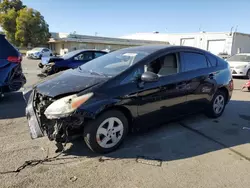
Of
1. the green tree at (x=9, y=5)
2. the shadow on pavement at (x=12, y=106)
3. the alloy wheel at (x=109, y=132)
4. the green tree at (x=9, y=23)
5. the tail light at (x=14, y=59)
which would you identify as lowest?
the shadow on pavement at (x=12, y=106)

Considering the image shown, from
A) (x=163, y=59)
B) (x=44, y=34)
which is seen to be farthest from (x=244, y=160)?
(x=44, y=34)

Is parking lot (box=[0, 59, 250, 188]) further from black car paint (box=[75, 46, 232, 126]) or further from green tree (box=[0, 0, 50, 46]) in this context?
green tree (box=[0, 0, 50, 46])

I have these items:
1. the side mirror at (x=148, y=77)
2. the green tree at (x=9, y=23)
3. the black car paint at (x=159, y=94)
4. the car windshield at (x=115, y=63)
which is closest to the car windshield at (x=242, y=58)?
the black car paint at (x=159, y=94)

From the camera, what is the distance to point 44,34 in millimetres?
37156

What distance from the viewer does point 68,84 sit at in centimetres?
332

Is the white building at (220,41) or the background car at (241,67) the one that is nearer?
the background car at (241,67)

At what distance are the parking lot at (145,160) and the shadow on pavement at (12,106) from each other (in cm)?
48

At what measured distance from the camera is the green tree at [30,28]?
3494 cm

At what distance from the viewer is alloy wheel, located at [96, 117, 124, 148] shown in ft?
10.6

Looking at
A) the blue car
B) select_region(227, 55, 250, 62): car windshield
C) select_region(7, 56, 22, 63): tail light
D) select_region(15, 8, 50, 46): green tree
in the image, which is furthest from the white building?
select_region(7, 56, 22, 63): tail light

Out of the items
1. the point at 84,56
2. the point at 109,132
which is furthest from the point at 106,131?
the point at 84,56

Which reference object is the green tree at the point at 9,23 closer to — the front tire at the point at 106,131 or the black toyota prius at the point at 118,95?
the black toyota prius at the point at 118,95

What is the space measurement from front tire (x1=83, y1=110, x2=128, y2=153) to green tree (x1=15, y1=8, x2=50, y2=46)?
3700cm

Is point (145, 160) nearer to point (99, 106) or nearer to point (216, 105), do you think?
point (99, 106)
